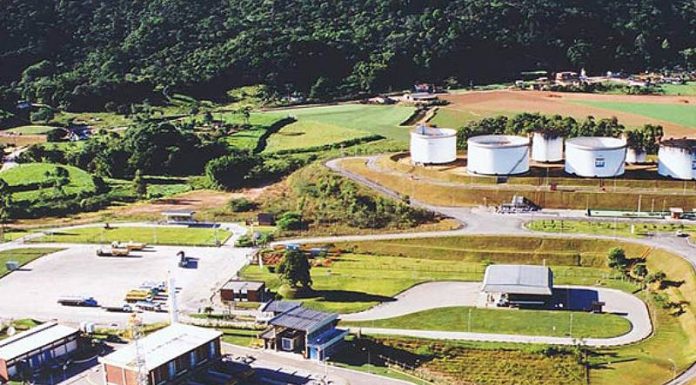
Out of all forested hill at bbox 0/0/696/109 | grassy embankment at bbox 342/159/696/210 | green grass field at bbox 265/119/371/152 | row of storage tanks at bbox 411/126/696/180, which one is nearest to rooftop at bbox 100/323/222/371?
grassy embankment at bbox 342/159/696/210

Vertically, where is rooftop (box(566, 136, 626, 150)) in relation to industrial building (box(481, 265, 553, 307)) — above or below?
above

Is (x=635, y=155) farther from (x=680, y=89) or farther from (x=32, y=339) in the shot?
(x=32, y=339)

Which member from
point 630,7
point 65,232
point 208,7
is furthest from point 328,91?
point 630,7

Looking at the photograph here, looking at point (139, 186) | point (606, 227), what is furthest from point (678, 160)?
point (139, 186)

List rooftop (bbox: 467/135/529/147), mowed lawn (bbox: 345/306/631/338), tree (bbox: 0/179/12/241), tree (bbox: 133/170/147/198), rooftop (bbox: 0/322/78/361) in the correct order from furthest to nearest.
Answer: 1. tree (bbox: 133/170/147/198)
2. tree (bbox: 0/179/12/241)
3. rooftop (bbox: 467/135/529/147)
4. mowed lawn (bbox: 345/306/631/338)
5. rooftop (bbox: 0/322/78/361)

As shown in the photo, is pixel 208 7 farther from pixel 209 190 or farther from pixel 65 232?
pixel 65 232

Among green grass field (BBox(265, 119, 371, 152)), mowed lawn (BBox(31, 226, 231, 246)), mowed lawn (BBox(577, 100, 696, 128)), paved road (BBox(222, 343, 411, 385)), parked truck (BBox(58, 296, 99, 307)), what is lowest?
paved road (BBox(222, 343, 411, 385))

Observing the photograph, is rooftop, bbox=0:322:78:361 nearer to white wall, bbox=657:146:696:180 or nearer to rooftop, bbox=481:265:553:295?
rooftop, bbox=481:265:553:295
